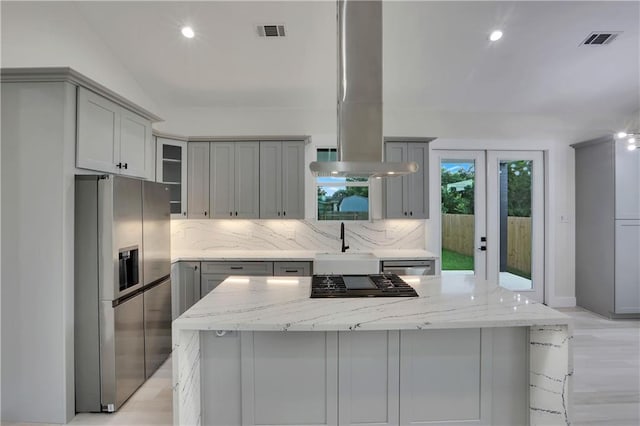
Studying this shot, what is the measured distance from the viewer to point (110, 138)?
2838 mm

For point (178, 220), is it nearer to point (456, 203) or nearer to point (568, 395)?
point (456, 203)

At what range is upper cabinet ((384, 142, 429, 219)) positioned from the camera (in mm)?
4387

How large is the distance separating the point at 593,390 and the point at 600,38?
3400mm

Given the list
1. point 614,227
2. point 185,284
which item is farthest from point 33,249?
point 614,227

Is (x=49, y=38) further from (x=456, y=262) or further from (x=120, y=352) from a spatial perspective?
(x=456, y=262)

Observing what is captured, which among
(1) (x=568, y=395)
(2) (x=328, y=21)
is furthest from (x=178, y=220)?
(1) (x=568, y=395)

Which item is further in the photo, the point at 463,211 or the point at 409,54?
the point at 463,211

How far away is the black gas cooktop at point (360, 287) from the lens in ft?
7.14

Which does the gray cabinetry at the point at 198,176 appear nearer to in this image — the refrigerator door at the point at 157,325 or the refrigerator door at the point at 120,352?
the refrigerator door at the point at 157,325

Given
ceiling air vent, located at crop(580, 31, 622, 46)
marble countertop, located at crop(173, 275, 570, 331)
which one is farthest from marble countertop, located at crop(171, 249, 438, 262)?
ceiling air vent, located at crop(580, 31, 622, 46)

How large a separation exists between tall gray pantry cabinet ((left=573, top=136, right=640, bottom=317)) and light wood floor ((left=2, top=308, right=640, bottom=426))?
0.62 meters

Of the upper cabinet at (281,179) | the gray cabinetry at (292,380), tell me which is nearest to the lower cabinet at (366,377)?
the gray cabinetry at (292,380)

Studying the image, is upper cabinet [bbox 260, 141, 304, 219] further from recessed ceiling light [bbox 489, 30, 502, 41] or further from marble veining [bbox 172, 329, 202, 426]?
marble veining [bbox 172, 329, 202, 426]

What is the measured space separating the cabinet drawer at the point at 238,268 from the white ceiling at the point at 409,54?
213 centimetres
